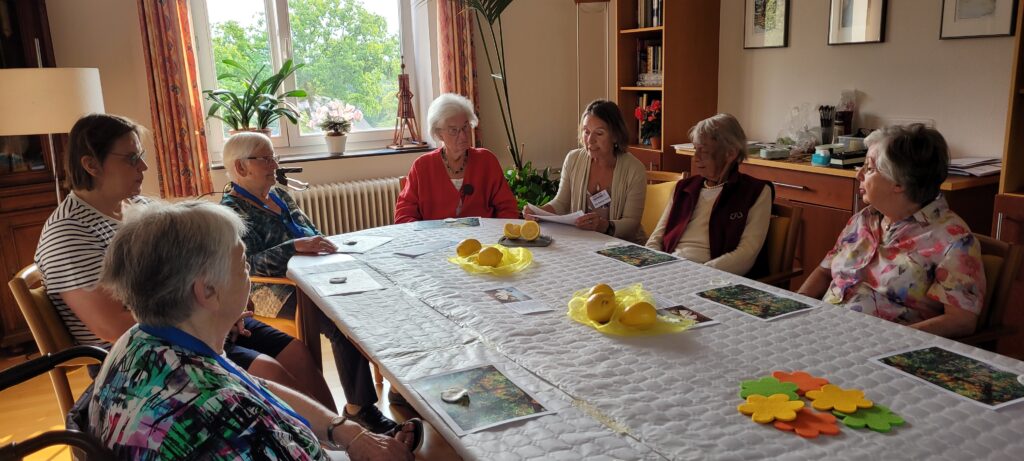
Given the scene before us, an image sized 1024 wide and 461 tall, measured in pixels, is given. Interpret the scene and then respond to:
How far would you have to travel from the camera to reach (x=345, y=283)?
2086 millimetres

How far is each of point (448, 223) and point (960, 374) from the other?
1.95 m

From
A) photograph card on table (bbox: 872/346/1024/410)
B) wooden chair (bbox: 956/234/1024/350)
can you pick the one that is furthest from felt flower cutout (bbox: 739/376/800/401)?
wooden chair (bbox: 956/234/1024/350)

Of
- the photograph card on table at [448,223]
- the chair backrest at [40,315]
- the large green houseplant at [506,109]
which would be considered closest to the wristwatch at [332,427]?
the chair backrest at [40,315]

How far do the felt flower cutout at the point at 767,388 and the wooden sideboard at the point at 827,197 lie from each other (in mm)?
1808

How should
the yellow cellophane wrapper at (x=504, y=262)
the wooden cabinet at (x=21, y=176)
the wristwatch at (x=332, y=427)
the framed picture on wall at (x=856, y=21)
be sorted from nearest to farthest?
the wristwatch at (x=332, y=427)
the yellow cellophane wrapper at (x=504, y=262)
the wooden cabinet at (x=21, y=176)
the framed picture on wall at (x=856, y=21)

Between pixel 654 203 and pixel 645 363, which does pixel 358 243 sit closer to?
pixel 654 203

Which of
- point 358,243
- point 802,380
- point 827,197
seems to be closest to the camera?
point 802,380

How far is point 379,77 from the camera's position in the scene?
4.71m

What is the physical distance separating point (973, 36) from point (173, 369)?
3.48 m

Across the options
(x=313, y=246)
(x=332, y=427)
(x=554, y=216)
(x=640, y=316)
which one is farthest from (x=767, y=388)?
(x=313, y=246)

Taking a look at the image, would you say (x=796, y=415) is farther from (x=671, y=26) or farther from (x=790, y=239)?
(x=671, y=26)

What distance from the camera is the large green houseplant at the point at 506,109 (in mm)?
4301

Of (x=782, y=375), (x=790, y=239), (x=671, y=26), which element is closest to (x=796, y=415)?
(x=782, y=375)

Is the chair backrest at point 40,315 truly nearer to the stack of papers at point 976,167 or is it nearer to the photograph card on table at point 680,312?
the photograph card on table at point 680,312
